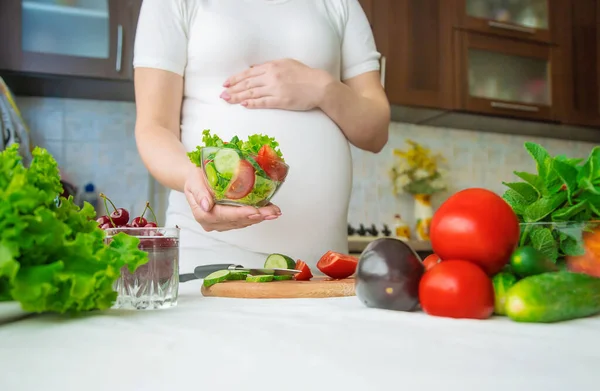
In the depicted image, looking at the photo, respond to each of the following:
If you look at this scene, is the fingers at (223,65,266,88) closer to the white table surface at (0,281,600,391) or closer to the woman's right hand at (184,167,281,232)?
the woman's right hand at (184,167,281,232)

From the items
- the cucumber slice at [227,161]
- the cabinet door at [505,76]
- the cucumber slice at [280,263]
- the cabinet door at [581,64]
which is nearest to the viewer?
the cucumber slice at [227,161]

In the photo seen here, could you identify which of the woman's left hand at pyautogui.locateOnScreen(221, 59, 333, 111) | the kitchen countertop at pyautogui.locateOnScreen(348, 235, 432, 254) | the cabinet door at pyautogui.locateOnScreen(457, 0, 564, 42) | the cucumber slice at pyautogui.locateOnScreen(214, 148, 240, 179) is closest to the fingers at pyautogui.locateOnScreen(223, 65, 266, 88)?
the woman's left hand at pyautogui.locateOnScreen(221, 59, 333, 111)

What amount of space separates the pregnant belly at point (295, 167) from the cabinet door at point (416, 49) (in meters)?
1.55

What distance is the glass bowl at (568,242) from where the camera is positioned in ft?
1.87

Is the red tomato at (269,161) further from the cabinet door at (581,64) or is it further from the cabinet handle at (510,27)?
the cabinet door at (581,64)

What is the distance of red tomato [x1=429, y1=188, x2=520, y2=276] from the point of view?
0.54 metres

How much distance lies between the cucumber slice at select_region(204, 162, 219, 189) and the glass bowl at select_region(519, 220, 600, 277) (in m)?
0.38

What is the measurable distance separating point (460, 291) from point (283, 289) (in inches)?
10.8

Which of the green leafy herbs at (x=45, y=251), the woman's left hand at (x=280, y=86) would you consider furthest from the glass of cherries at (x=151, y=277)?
the woman's left hand at (x=280, y=86)

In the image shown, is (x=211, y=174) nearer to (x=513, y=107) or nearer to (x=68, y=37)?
(x=68, y=37)

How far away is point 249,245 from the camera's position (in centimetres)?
108

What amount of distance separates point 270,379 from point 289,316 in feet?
0.70

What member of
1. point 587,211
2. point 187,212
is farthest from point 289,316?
point 187,212

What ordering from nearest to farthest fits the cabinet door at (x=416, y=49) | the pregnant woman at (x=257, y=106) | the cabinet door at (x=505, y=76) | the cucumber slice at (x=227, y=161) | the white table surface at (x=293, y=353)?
the white table surface at (x=293, y=353) → the cucumber slice at (x=227, y=161) → the pregnant woman at (x=257, y=106) → the cabinet door at (x=416, y=49) → the cabinet door at (x=505, y=76)
